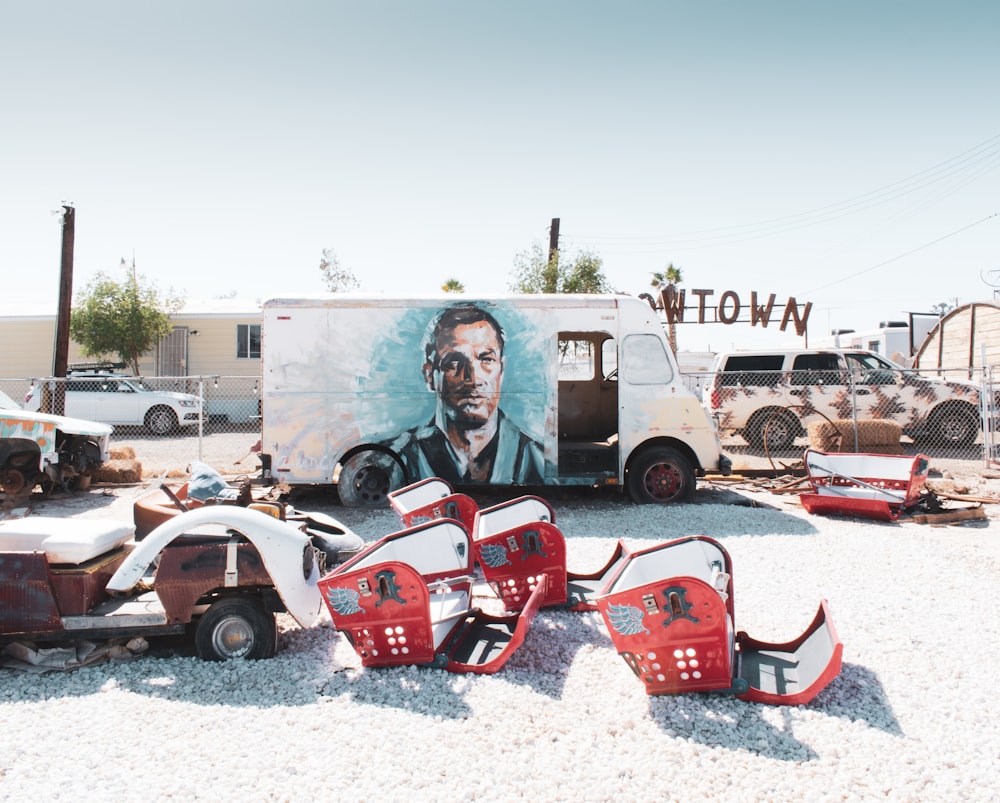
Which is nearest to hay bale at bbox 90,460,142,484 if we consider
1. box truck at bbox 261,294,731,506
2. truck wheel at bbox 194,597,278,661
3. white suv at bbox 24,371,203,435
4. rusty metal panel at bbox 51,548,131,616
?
box truck at bbox 261,294,731,506

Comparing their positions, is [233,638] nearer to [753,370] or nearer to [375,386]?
[375,386]

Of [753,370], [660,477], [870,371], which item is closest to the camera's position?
[660,477]

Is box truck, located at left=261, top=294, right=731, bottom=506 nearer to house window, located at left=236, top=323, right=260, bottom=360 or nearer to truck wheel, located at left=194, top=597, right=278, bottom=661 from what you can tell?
truck wheel, located at left=194, top=597, right=278, bottom=661

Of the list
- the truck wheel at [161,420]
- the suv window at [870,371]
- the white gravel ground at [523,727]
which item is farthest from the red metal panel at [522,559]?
the truck wheel at [161,420]

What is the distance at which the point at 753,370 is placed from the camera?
15133 millimetres

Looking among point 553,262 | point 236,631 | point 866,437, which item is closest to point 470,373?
point 236,631

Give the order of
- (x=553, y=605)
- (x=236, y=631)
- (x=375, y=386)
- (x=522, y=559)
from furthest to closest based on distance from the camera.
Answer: (x=375, y=386) < (x=553, y=605) < (x=522, y=559) < (x=236, y=631)

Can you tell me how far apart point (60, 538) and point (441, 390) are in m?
5.19

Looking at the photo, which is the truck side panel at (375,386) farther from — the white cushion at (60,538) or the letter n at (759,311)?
the letter n at (759,311)

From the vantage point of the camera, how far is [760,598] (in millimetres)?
5691

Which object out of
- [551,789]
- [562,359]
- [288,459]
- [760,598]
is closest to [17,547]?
[551,789]

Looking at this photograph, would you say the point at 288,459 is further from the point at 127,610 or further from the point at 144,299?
the point at 144,299

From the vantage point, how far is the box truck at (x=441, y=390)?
29.8ft

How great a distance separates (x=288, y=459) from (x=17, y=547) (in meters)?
4.61
